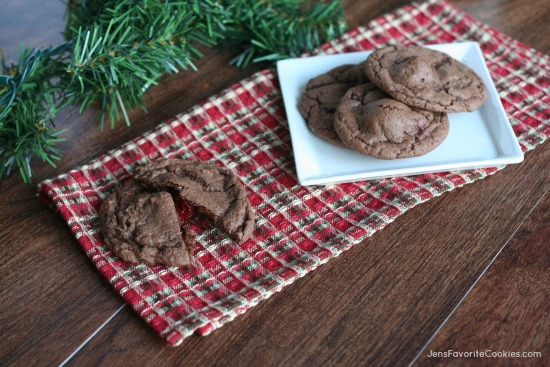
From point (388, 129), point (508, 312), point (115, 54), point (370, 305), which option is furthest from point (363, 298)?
point (115, 54)

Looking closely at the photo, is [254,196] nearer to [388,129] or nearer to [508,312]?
[388,129]

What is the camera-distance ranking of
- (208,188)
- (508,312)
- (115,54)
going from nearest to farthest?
(508,312), (208,188), (115,54)

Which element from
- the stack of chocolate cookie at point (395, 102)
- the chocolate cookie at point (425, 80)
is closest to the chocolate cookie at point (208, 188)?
the stack of chocolate cookie at point (395, 102)

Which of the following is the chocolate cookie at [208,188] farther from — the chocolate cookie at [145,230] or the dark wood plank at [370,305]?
the dark wood plank at [370,305]

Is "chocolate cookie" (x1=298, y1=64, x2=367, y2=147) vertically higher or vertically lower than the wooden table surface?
higher

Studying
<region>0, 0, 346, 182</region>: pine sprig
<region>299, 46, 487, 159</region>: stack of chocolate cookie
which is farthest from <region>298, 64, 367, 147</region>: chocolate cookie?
<region>0, 0, 346, 182</region>: pine sprig

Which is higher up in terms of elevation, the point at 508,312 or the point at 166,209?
the point at 166,209

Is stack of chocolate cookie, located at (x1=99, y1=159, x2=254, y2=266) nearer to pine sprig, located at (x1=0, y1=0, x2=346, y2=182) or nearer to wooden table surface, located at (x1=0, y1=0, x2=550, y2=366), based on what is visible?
wooden table surface, located at (x1=0, y1=0, x2=550, y2=366)
